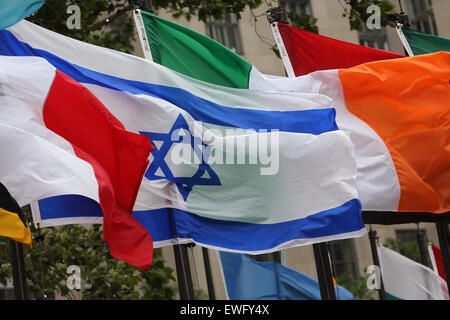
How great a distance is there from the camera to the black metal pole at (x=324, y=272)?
10.2 meters

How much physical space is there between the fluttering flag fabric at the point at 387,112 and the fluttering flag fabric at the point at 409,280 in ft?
21.2

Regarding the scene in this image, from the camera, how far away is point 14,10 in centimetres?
804

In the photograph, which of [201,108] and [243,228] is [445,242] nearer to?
[243,228]

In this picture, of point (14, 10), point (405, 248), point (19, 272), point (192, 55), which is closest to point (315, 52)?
point (192, 55)

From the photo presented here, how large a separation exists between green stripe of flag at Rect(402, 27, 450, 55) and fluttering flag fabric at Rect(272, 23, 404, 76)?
2.99 feet

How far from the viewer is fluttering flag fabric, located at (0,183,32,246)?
6.91 m

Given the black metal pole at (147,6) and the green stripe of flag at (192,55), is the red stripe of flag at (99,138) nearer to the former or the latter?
the green stripe of flag at (192,55)

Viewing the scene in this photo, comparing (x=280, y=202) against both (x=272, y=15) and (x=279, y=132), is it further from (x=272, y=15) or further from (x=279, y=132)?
(x=272, y=15)

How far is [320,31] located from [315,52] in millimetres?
3459

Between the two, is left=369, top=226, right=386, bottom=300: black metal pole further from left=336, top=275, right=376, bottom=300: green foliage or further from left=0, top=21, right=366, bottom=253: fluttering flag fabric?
left=336, top=275, right=376, bottom=300: green foliage
